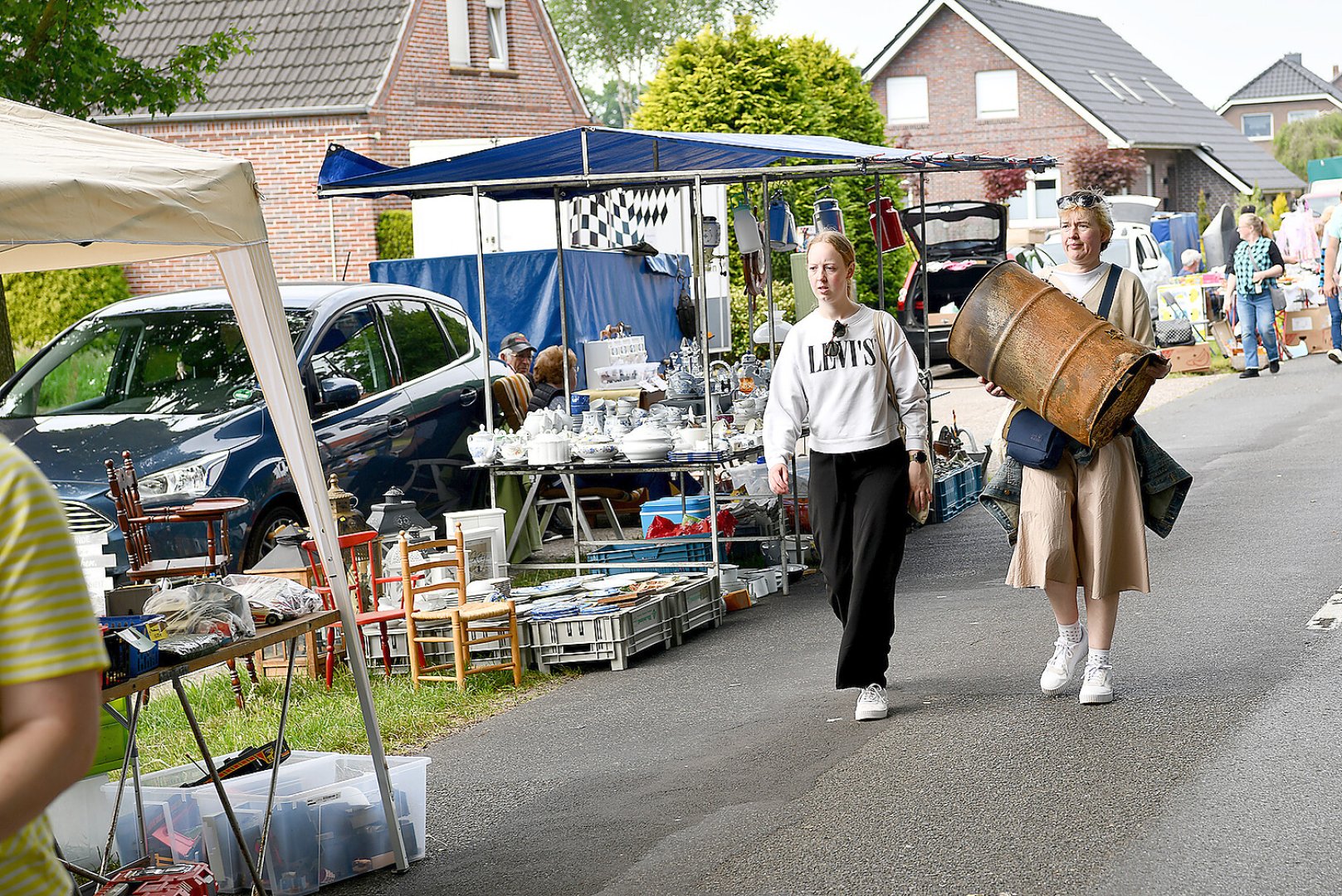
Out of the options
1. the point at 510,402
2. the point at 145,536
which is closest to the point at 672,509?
the point at 510,402

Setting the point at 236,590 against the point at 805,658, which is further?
the point at 805,658

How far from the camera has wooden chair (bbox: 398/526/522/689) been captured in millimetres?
7816

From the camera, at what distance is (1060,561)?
628 centimetres

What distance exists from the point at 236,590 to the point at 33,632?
10.1 feet

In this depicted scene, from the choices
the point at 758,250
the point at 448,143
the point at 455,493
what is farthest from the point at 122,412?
the point at 448,143

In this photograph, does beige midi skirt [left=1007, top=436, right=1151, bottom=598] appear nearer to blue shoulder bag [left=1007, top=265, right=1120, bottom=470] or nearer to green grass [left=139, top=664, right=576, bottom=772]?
blue shoulder bag [left=1007, top=265, right=1120, bottom=470]

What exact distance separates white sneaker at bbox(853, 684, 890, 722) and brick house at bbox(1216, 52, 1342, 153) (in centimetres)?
8854

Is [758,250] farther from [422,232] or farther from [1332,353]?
[1332,353]

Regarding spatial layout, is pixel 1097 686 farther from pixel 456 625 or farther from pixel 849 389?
pixel 456 625

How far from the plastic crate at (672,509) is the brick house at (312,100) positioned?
14.6m

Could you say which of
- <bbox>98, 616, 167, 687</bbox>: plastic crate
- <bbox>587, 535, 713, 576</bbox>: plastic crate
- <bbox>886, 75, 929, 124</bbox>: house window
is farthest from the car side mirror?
<bbox>886, 75, 929, 124</bbox>: house window

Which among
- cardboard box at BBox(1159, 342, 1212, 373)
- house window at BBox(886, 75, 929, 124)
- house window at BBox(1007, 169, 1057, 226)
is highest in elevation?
house window at BBox(886, 75, 929, 124)

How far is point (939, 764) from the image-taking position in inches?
226

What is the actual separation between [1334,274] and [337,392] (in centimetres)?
1410
